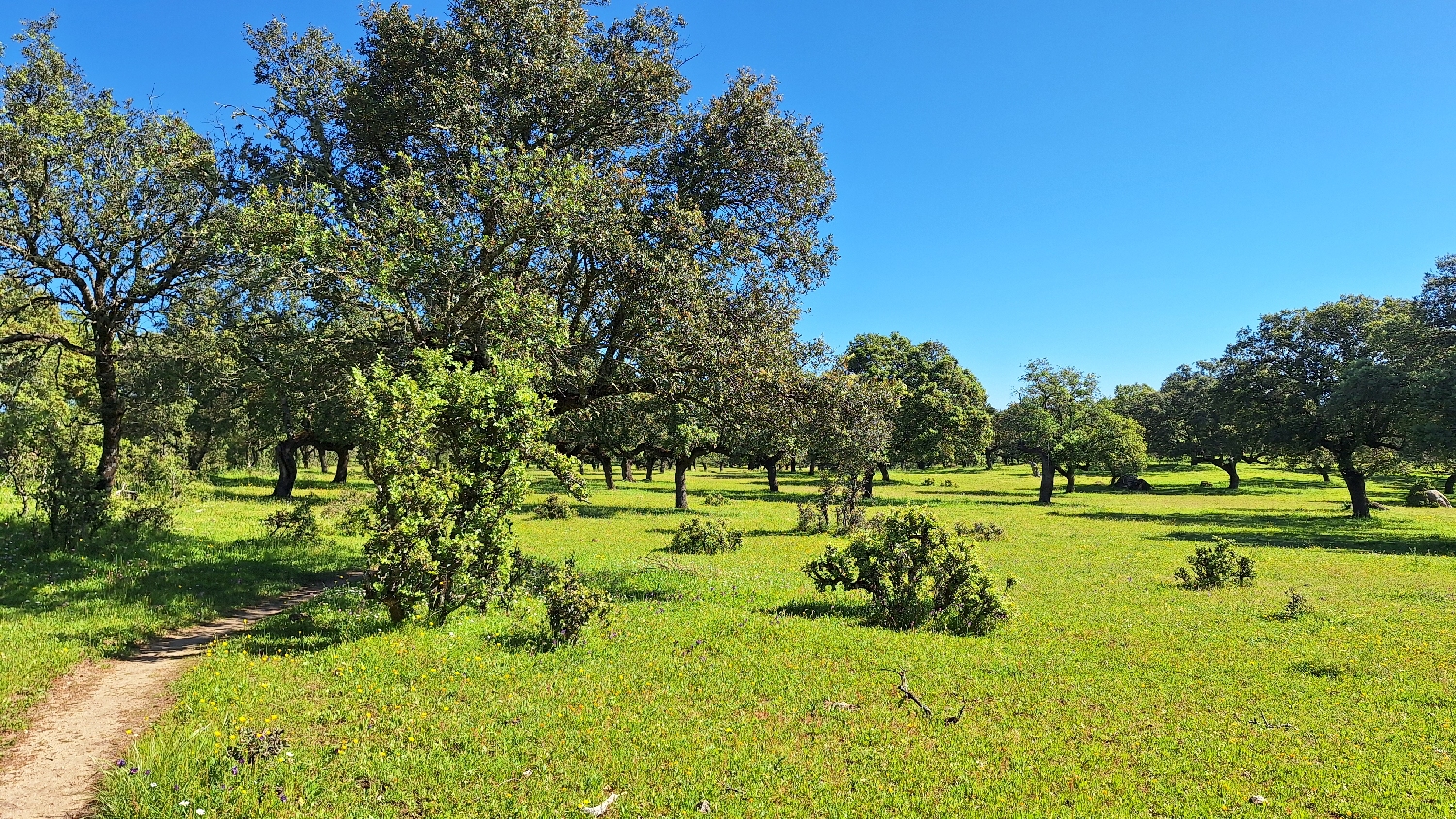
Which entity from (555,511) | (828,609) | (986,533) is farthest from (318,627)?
(986,533)

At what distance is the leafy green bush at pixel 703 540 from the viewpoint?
84.9ft

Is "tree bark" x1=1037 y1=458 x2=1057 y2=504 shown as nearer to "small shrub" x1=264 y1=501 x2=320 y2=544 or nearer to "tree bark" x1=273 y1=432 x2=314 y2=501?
"small shrub" x1=264 y1=501 x2=320 y2=544

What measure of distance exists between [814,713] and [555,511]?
100 feet

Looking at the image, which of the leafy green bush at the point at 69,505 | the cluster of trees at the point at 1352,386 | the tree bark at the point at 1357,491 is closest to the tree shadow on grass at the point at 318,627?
the leafy green bush at the point at 69,505

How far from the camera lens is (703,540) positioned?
26047 millimetres

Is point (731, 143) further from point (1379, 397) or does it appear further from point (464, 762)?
point (1379, 397)

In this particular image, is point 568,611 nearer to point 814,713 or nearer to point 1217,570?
point 814,713

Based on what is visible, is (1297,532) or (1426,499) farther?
(1426,499)

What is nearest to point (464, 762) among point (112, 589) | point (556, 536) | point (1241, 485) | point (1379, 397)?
point (112, 589)

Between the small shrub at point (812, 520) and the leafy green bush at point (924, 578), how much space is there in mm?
17160

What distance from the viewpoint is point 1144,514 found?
45.1 m

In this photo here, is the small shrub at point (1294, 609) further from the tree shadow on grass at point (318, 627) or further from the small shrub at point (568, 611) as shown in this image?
the tree shadow on grass at point (318, 627)

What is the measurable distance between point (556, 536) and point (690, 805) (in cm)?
2387

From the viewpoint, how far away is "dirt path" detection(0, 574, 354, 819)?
23.1 feet
